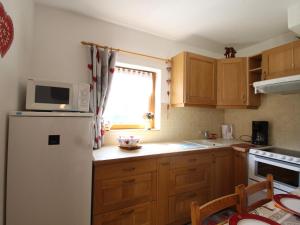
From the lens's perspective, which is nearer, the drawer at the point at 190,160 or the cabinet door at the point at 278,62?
the drawer at the point at 190,160

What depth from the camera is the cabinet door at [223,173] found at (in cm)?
214

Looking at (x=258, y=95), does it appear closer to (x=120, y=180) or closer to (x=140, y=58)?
(x=140, y=58)

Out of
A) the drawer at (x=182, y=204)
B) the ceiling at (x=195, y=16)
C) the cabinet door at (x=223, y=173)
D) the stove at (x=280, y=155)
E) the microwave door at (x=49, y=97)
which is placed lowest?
the drawer at (x=182, y=204)

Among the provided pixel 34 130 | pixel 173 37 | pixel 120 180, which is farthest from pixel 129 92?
pixel 34 130

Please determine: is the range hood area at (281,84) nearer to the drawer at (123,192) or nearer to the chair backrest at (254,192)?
the chair backrest at (254,192)

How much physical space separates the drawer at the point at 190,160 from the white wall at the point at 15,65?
142 centimetres

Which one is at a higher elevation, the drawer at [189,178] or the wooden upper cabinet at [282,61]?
the wooden upper cabinet at [282,61]

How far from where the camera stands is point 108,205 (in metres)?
1.49

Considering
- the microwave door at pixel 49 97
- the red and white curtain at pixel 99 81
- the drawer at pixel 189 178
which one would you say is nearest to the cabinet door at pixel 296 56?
the drawer at pixel 189 178

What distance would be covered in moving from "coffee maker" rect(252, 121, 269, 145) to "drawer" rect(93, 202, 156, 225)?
1.70m

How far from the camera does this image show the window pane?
2.23 m

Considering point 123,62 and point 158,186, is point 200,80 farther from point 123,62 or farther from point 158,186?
point 158,186

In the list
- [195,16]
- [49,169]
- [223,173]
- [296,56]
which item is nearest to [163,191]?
[223,173]

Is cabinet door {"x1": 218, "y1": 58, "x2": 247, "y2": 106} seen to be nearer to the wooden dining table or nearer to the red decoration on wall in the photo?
the wooden dining table
